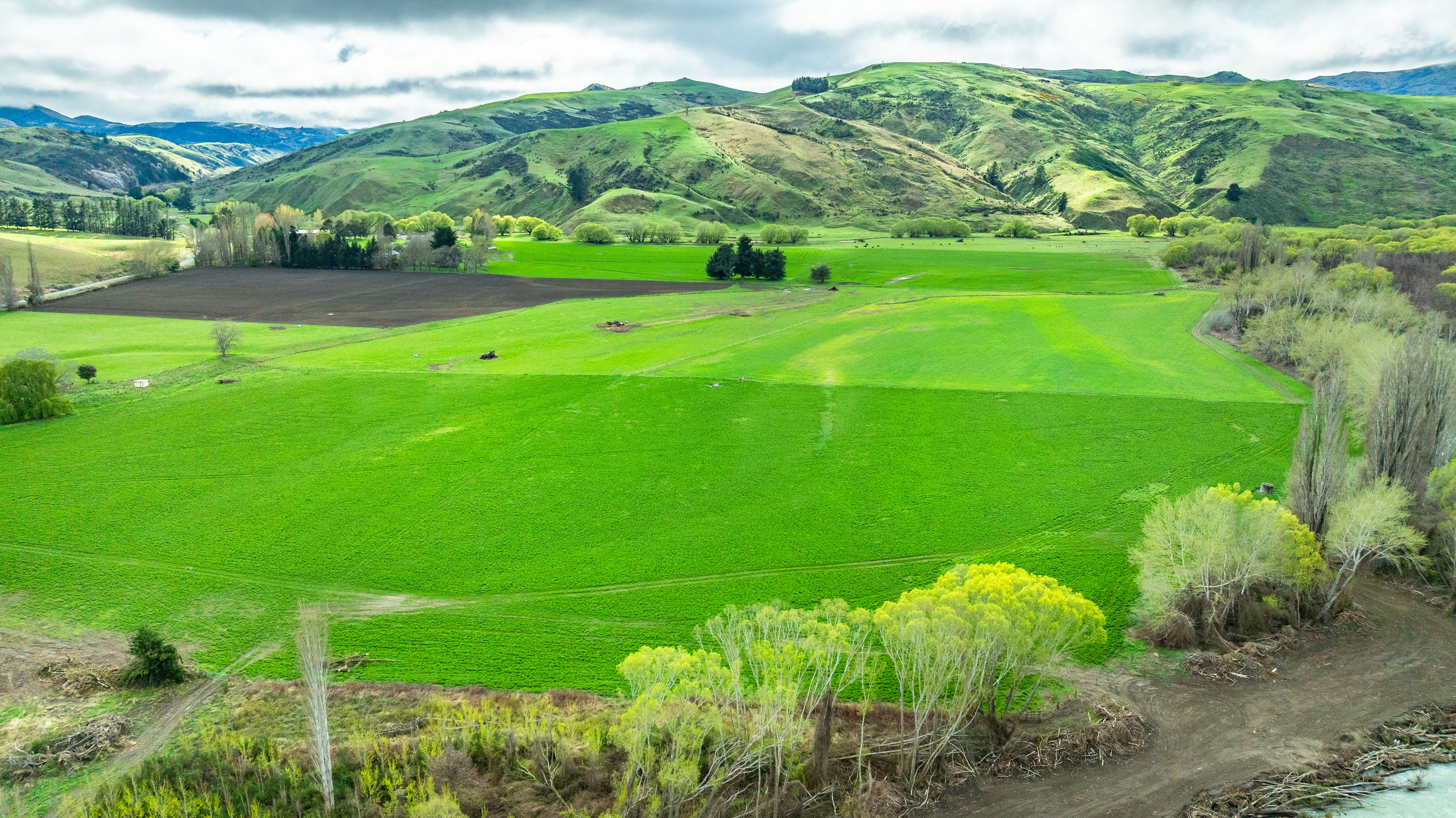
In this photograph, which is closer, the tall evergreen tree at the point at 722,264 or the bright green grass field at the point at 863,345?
the bright green grass field at the point at 863,345

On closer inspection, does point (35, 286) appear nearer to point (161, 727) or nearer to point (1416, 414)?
point (161, 727)

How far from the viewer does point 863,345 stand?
9706cm

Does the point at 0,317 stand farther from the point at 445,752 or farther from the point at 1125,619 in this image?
the point at 1125,619

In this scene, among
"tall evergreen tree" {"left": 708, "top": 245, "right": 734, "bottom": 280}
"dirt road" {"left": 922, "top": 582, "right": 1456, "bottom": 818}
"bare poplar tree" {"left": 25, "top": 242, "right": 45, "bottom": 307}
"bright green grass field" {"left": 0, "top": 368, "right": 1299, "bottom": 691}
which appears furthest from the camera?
"tall evergreen tree" {"left": 708, "top": 245, "right": 734, "bottom": 280}

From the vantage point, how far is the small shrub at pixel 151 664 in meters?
32.3

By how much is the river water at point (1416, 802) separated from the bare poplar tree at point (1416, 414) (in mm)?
19421

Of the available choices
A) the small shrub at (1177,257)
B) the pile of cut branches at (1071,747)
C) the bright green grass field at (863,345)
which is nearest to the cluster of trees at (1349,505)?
the pile of cut branches at (1071,747)

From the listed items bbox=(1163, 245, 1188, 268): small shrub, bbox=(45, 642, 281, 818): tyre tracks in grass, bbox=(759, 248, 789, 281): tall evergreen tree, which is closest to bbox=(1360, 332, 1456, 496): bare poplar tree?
bbox=(45, 642, 281, 818): tyre tracks in grass

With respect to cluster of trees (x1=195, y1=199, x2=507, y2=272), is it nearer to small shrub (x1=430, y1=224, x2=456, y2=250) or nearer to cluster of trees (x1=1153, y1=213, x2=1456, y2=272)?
small shrub (x1=430, y1=224, x2=456, y2=250)

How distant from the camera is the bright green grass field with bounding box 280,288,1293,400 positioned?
8169 cm

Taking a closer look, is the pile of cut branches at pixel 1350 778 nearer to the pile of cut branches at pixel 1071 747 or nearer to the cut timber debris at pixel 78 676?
the pile of cut branches at pixel 1071 747

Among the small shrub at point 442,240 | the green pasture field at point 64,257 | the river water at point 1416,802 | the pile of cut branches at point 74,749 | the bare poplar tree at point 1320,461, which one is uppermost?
the small shrub at point 442,240

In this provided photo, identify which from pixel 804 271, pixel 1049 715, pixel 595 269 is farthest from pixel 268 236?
pixel 1049 715

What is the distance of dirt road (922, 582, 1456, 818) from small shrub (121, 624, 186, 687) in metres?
31.9
